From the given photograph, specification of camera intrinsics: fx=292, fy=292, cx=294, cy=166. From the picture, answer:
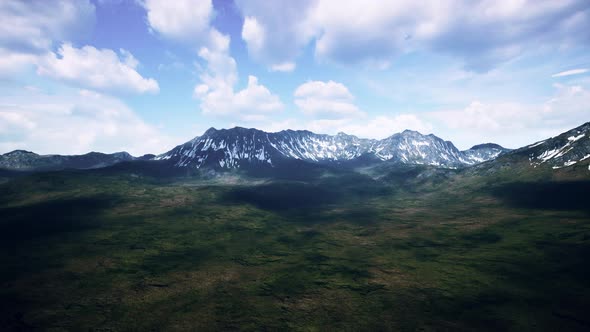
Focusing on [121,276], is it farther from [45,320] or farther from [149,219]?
[149,219]

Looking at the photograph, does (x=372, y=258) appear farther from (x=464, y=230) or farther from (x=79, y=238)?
(x=79, y=238)

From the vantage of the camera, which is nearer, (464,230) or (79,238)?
Answer: (79,238)

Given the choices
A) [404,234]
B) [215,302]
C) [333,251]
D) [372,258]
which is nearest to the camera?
[215,302]

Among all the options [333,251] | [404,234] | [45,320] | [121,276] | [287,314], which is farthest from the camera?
[404,234]

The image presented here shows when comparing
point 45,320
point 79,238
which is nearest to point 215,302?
point 45,320

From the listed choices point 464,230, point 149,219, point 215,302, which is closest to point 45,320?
point 215,302

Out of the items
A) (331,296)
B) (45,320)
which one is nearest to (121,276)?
(45,320)

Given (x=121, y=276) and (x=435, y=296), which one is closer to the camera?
(x=435, y=296)

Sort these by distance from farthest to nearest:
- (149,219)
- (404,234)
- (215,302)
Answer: (149,219) < (404,234) < (215,302)

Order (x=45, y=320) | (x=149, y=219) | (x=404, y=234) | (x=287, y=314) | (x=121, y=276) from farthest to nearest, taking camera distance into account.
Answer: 1. (x=149, y=219)
2. (x=404, y=234)
3. (x=121, y=276)
4. (x=287, y=314)
5. (x=45, y=320)
